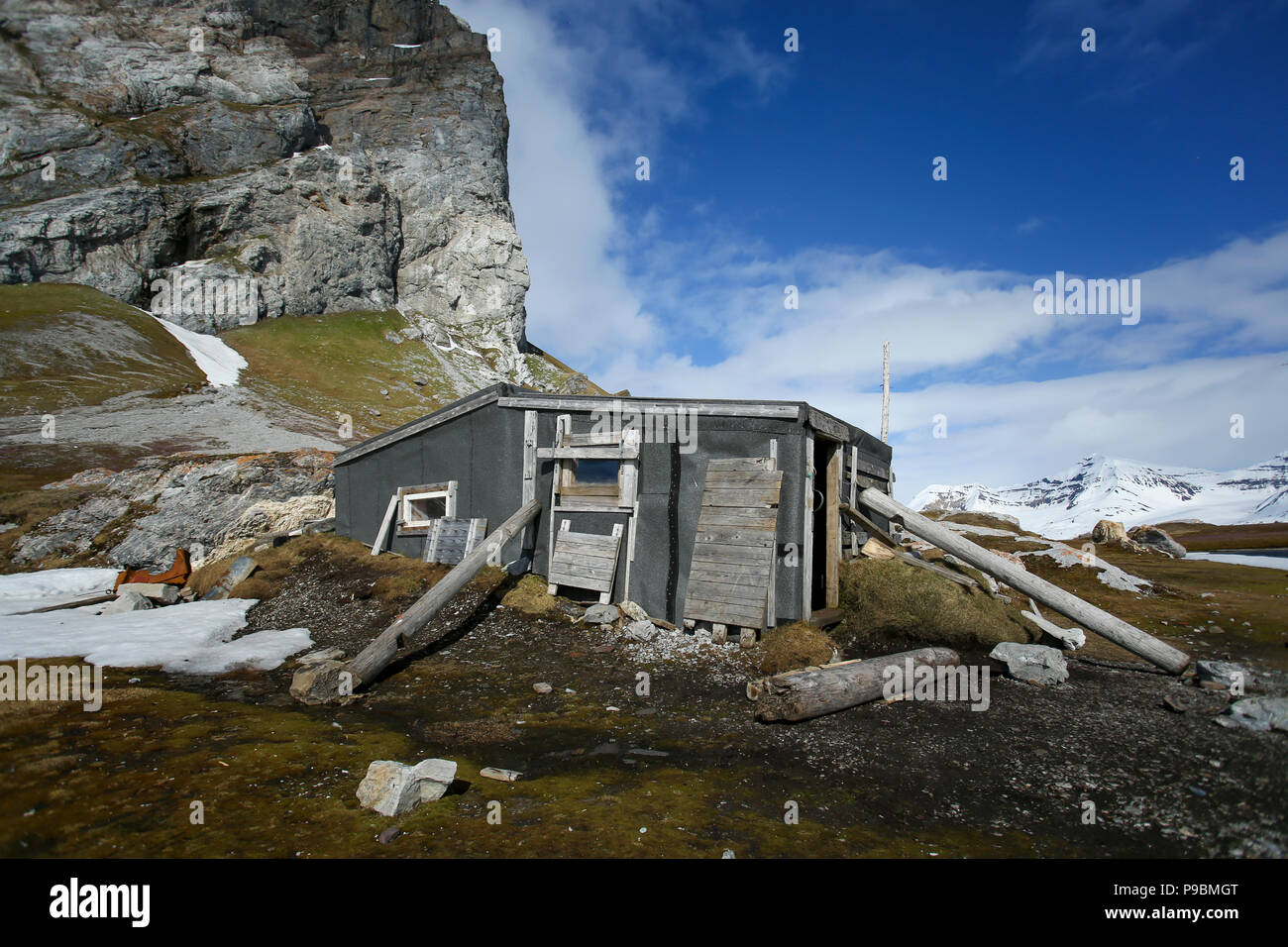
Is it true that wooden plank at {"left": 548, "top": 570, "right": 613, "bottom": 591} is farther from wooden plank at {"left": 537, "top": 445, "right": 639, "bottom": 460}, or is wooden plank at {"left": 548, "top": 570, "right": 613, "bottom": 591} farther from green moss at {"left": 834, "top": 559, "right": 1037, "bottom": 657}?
green moss at {"left": 834, "top": 559, "right": 1037, "bottom": 657}

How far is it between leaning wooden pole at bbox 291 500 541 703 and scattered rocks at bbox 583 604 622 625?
2080 mm

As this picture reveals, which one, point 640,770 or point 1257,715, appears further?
point 1257,715

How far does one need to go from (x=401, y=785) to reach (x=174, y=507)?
19.1 metres

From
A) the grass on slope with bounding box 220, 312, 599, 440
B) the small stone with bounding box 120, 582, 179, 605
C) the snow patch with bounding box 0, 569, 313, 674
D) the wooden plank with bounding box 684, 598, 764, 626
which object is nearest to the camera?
the snow patch with bounding box 0, 569, 313, 674

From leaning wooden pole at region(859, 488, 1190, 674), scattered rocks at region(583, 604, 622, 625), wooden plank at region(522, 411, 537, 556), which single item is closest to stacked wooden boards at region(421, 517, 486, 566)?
wooden plank at region(522, 411, 537, 556)

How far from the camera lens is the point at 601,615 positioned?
10.9 meters

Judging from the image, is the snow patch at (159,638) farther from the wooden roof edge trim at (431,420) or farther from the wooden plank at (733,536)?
the wooden plank at (733,536)

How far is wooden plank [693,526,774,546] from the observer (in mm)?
9922

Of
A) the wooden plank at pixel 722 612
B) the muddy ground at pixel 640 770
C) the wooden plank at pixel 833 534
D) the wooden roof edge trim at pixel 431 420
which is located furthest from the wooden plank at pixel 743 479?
the wooden roof edge trim at pixel 431 420

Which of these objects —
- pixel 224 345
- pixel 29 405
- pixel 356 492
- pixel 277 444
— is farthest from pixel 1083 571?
pixel 224 345

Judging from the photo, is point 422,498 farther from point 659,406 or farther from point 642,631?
point 642,631

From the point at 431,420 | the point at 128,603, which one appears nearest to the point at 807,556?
the point at 431,420
